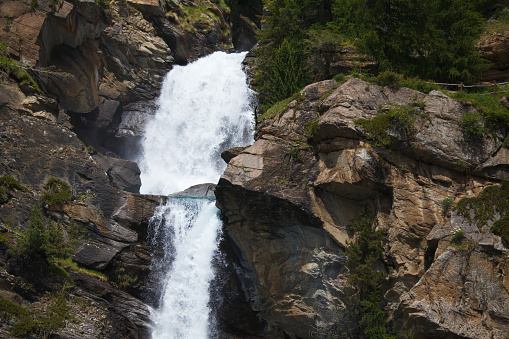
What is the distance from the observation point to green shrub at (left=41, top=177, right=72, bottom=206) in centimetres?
1702

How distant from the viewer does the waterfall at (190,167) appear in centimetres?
1750

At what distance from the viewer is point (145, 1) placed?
31719 mm

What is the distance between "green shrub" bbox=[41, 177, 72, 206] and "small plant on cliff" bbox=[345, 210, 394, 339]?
38.0 ft

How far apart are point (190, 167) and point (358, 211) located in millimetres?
13541

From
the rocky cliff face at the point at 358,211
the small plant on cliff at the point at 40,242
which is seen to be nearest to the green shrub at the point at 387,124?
the rocky cliff face at the point at 358,211

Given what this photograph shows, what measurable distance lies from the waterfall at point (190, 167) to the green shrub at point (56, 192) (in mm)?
3760

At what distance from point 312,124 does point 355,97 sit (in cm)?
200

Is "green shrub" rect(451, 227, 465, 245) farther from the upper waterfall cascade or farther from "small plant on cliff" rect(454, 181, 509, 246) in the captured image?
the upper waterfall cascade

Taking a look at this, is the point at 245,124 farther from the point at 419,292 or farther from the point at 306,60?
the point at 419,292

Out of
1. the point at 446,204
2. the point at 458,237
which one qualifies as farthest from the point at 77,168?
the point at 458,237

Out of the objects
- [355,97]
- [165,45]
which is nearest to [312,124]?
[355,97]

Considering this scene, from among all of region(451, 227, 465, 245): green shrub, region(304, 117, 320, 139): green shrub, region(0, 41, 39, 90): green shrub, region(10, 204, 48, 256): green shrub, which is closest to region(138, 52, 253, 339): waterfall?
region(10, 204, 48, 256): green shrub

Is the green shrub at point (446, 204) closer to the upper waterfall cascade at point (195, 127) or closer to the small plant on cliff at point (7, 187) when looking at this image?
the upper waterfall cascade at point (195, 127)

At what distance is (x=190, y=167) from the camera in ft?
88.0
